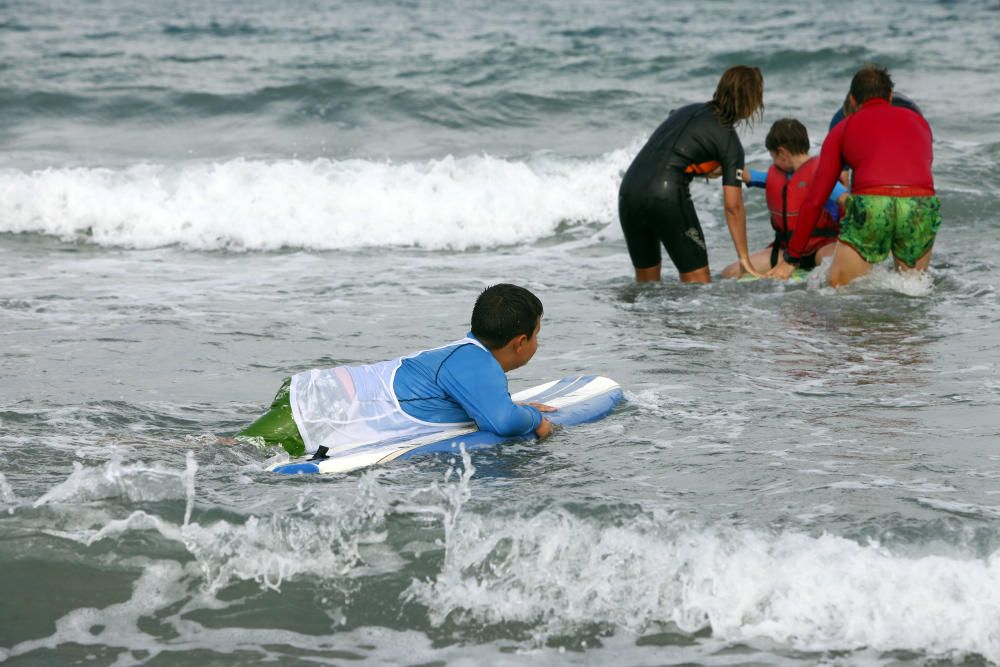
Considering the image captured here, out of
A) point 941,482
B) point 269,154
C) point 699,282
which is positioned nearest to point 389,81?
point 269,154

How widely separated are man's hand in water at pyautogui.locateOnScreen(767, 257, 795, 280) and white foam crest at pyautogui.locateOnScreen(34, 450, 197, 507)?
17.2 ft

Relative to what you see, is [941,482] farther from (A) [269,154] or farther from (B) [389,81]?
(B) [389,81]

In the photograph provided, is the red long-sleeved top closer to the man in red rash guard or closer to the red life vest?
the man in red rash guard

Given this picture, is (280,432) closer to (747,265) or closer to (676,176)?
(676,176)

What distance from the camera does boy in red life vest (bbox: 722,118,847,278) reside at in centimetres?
866

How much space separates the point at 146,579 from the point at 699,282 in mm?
5482

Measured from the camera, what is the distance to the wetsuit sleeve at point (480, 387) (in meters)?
5.05

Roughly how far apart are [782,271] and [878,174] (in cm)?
107

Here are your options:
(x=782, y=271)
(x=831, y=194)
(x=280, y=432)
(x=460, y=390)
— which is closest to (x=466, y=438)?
(x=460, y=390)

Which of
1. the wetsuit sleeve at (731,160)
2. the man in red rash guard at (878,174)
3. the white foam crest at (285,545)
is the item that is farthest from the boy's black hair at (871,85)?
the white foam crest at (285,545)

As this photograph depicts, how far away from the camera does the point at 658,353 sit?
279 inches

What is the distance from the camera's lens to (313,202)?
42.2 ft

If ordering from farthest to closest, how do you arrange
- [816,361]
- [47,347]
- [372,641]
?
[47,347] < [816,361] < [372,641]

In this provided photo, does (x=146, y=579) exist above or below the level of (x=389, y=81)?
below
